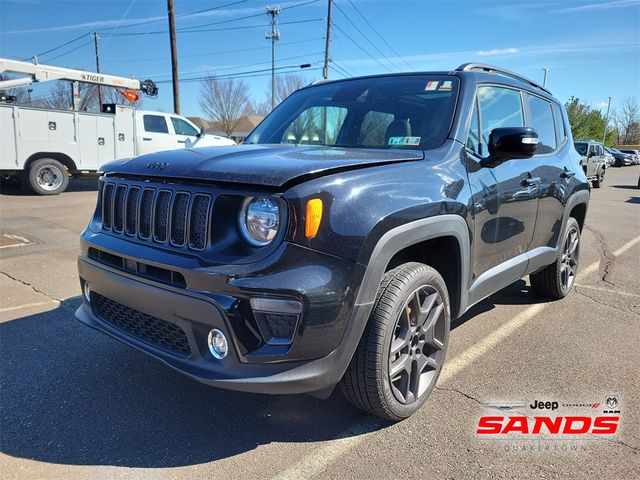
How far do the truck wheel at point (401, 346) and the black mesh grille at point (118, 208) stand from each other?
1490 millimetres

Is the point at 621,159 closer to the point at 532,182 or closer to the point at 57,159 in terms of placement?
the point at 57,159

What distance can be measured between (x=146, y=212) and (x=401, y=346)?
4.91 feet

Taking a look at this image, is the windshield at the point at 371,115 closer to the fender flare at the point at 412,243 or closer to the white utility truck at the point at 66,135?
the fender flare at the point at 412,243

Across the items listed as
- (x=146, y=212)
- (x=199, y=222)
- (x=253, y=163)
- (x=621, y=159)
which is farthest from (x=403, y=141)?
(x=621, y=159)

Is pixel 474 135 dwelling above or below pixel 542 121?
below

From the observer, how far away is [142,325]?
2576 millimetres

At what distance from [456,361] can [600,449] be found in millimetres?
1104

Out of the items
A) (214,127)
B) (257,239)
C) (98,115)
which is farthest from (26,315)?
(214,127)

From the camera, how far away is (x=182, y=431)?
264 centimetres

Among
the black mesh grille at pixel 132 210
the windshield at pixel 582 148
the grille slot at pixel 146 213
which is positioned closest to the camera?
the grille slot at pixel 146 213

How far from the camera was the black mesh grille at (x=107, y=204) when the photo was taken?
2887 mm

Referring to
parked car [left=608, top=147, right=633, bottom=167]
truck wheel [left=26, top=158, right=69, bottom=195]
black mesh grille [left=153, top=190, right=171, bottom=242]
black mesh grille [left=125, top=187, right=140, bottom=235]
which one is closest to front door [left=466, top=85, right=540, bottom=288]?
black mesh grille [left=153, top=190, right=171, bottom=242]

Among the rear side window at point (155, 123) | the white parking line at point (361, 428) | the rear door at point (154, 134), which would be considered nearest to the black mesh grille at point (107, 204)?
the white parking line at point (361, 428)

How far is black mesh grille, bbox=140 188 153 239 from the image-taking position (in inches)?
101
